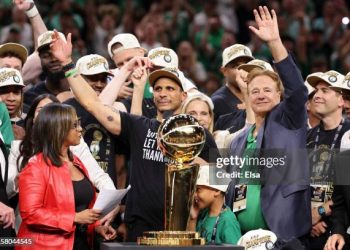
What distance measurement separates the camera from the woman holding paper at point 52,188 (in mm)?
6648

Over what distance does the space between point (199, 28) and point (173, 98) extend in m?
6.49

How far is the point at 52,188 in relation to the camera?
6.70 metres

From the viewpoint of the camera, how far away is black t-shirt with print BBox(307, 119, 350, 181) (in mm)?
7938

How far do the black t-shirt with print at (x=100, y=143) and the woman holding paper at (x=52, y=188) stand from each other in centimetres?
107

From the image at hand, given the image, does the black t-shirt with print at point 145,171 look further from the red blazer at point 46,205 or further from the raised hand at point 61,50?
the red blazer at point 46,205

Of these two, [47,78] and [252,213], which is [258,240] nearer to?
[252,213]

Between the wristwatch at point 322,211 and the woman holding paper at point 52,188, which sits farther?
the wristwatch at point 322,211

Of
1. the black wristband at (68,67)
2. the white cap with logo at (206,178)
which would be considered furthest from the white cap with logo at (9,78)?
the white cap with logo at (206,178)

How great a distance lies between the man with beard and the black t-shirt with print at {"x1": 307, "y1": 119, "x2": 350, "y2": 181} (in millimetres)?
2116

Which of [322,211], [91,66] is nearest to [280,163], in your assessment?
[322,211]

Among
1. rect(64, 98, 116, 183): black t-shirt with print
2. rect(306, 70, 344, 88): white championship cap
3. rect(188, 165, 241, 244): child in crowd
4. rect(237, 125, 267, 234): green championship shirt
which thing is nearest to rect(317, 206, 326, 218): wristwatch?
rect(237, 125, 267, 234): green championship shirt

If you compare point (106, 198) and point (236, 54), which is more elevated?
point (236, 54)

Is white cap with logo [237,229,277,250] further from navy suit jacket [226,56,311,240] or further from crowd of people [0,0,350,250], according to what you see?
navy suit jacket [226,56,311,240]

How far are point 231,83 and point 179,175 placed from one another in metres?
3.74
